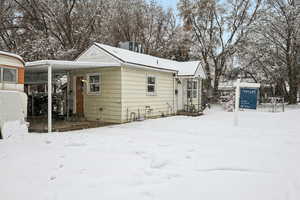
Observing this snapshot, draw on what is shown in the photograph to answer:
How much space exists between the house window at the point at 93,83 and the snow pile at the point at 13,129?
381cm

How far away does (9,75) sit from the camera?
249 inches

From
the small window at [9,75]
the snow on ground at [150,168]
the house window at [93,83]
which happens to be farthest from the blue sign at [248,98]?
the small window at [9,75]

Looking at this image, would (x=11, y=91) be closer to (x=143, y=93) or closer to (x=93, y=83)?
(x=93, y=83)

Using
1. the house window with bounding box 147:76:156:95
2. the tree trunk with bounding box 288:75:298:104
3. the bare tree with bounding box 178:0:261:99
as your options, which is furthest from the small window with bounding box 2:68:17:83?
the tree trunk with bounding box 288:75:298:104

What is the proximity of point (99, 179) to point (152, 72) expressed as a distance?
8.14 meters

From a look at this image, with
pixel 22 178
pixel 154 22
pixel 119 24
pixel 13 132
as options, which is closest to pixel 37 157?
pixel 22 178

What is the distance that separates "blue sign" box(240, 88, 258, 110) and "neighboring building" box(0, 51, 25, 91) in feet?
30.0

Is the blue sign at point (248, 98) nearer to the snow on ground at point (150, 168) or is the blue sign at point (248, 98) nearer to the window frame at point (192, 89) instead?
the window frame at point (192, 89)

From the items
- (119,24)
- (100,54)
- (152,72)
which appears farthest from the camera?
(119,24)

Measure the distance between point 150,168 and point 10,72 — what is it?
16.7 ft

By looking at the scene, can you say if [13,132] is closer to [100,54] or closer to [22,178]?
[22,178]

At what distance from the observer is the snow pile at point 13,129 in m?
5.71

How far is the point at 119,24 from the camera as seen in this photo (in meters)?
20.8

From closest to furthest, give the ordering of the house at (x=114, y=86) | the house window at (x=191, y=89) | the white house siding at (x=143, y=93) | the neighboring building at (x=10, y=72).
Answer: the neighboring building at (x=10, y=72) < the house at (x=114, y=86) < the white house siding at (x=143, y=93) < the house window at (x=191, y=89)
